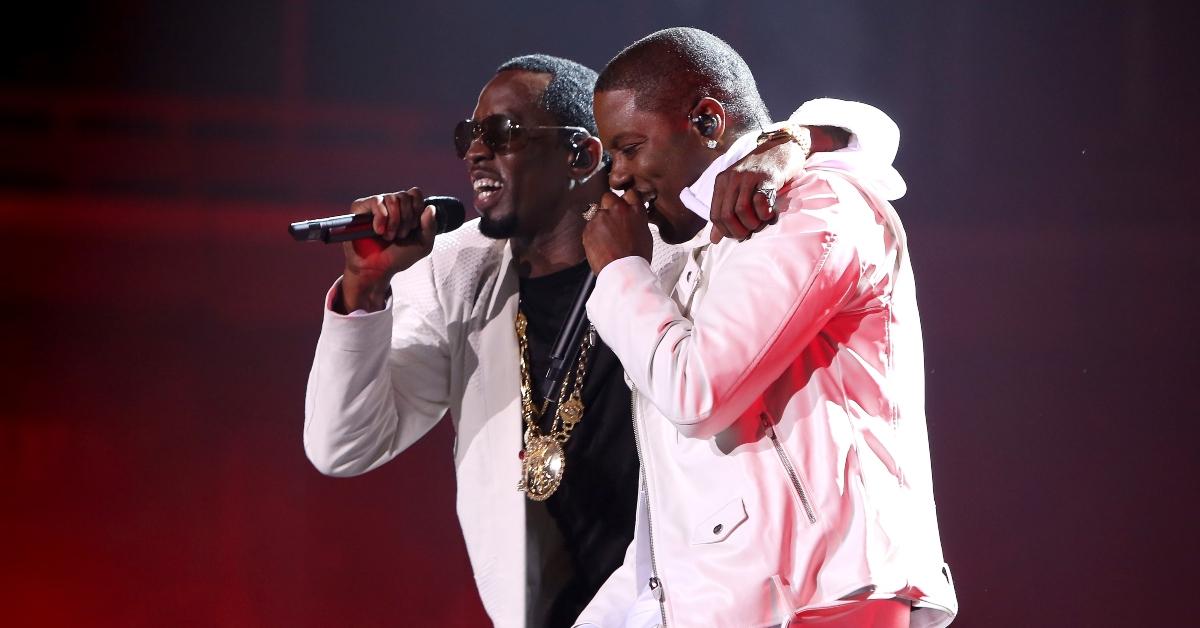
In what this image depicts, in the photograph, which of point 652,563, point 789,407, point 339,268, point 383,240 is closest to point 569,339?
point 383,240

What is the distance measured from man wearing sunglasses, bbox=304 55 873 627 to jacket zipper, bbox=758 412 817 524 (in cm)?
78

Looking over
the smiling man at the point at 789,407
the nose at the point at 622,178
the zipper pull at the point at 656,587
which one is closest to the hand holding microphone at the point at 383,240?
the nose at the point at 622,178

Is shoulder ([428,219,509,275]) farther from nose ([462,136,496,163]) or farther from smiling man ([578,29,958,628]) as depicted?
smiling man ([578,29,958,628])

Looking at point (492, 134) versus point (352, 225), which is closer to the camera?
point (352, 225)

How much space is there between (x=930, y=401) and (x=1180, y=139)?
0.86 meters

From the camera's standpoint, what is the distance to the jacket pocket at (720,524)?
1364 mm

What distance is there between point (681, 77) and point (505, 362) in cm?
79

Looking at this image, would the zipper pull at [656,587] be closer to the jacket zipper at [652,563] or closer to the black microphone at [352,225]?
the jacket zipper at [652,563]

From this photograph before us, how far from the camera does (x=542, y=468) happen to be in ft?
7.07

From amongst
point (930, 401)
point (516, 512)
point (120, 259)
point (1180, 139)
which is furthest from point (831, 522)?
point (120, 259)

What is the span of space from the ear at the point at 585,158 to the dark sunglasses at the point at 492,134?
123 mm

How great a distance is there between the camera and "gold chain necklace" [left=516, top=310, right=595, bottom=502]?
214 centimetres

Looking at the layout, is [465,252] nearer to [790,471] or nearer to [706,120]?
[706,120]

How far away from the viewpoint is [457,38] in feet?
10.9
